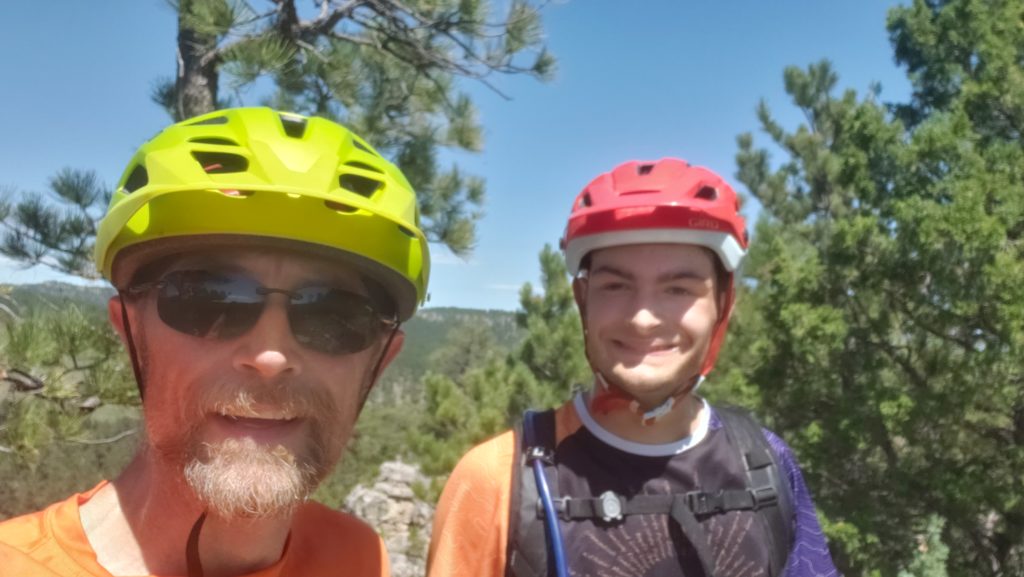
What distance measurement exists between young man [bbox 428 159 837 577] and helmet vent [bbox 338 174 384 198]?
0.63 metres

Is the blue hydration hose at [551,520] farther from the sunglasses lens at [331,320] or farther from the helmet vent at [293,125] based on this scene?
the helmet vent at [293,125]

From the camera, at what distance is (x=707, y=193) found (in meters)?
1.95

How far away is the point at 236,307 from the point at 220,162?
29cm

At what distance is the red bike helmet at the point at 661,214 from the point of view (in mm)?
1817

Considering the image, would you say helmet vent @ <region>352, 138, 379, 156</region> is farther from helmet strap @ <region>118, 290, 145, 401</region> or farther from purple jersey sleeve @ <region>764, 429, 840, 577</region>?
purple jersey sleeve @ <region>764, 429, 840, 577</region>

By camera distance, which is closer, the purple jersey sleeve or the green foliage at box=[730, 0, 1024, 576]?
the purple jersey sleeve

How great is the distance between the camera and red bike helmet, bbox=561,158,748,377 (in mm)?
1817

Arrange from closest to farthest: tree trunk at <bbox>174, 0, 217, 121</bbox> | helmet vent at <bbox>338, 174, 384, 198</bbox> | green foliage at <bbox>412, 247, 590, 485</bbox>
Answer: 1. helmet vent at <bbox>338, 174, 384, 198</bbox>
2. tree trunk at <bbox>174, 0, 217, 121</bbox>
3. green foliage at <bbox>412, 247, 590, 485</bbox>

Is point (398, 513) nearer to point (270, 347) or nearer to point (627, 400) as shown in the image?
point (627, 400)

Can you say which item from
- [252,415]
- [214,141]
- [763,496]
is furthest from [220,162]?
[763,496]

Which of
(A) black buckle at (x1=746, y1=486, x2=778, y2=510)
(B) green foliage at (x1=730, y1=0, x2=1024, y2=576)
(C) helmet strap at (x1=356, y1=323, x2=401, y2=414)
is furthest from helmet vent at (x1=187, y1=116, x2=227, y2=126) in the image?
(B) green foliage at (x1=730, y1=0, x2=1024, y2=576)

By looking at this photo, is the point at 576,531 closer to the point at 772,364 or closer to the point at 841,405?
the point at 841,405

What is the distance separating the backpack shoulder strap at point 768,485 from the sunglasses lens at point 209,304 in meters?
1.23

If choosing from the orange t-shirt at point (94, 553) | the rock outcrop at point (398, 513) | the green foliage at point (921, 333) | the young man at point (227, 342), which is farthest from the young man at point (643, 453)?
the rock outcrop at point (398, 513)
